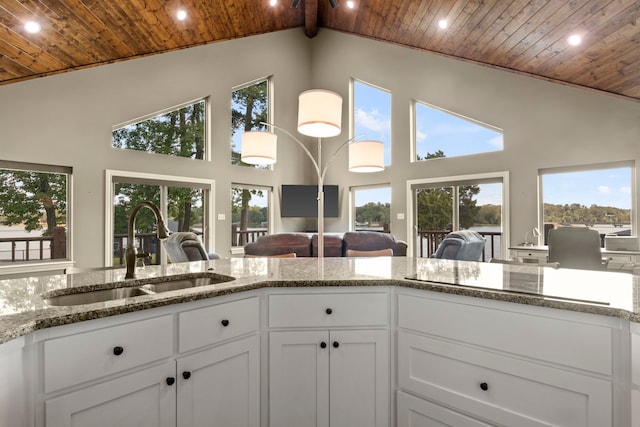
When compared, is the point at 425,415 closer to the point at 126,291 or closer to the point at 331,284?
the point at 331,284

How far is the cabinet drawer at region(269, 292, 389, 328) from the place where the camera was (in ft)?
4.97

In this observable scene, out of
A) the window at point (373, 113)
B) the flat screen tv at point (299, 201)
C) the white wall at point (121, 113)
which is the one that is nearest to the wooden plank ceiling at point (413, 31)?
the white wall at point (121, 113)

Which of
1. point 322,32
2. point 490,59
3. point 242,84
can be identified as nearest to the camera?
point 490,59

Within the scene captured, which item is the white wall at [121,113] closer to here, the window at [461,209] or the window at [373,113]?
the window at [373,113]

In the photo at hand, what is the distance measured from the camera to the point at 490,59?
5309 mm

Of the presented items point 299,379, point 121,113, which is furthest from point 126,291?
point 121,113

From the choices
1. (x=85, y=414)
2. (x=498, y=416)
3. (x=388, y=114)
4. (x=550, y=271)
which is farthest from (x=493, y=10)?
(x=85, y=414)

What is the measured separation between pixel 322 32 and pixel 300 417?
8.20 metres

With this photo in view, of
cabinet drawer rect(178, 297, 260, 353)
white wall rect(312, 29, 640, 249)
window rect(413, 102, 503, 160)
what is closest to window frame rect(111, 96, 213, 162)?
white wall rect(312, 29, 640, 249)

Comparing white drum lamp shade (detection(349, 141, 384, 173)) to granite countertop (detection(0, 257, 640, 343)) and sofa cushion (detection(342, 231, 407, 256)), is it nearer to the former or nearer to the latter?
sofa cushion (detection(342, 231, 407, 256))

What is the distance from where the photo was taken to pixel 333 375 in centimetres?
151

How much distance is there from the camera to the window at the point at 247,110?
6.76 meters

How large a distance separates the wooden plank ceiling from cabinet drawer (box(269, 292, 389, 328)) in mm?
3735

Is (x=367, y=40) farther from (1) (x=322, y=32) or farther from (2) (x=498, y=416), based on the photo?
(2) (x=498, y=416)
